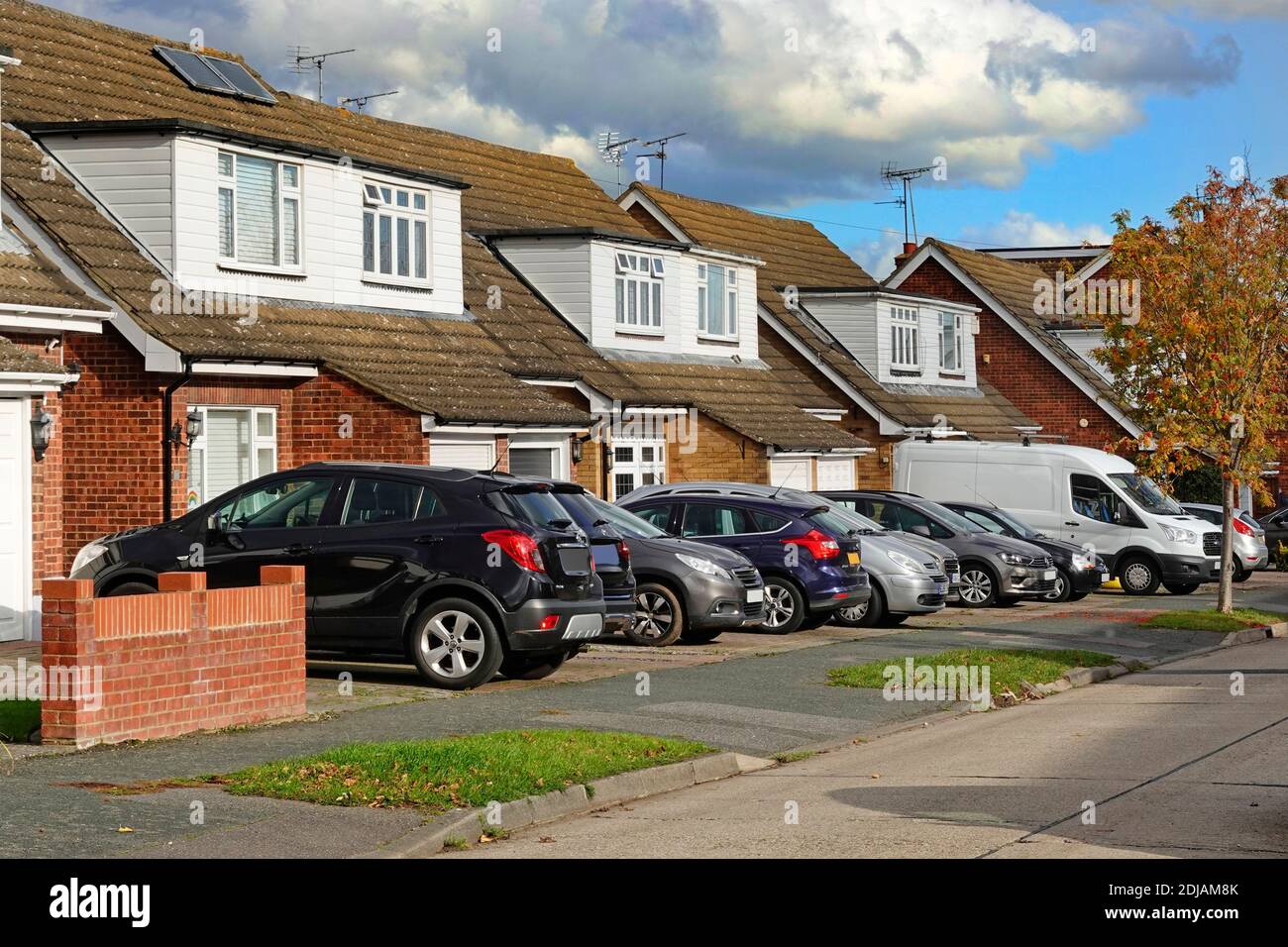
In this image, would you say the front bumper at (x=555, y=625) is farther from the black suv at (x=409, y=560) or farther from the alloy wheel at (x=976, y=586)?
the alloy wheel at (x=976, y=586)

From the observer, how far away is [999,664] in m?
18.3

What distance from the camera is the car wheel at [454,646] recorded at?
15391 millimetres

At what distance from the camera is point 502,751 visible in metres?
11.4

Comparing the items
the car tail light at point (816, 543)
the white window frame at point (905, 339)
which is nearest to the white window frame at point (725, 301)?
the white window frame at point (905, 339)

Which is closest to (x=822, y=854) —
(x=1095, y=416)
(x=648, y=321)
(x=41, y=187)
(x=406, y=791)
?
(x=406, y=791)

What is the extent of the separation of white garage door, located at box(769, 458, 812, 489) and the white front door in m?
16.2

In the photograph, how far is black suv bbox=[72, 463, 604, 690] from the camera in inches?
603

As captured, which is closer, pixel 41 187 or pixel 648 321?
pixel 41 187

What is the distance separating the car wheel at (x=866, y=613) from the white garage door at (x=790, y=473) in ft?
27.2

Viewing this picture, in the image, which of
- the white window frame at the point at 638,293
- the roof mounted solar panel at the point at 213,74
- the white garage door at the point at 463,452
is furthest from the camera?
the white window frame at the point at 638,293

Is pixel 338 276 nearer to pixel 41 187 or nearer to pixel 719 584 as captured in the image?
pixel 41 187

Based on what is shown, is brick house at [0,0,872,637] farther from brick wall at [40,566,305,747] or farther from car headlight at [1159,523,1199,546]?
car headlight at [1159,523,1199,546]

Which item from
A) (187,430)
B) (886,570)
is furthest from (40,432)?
(886,570)
